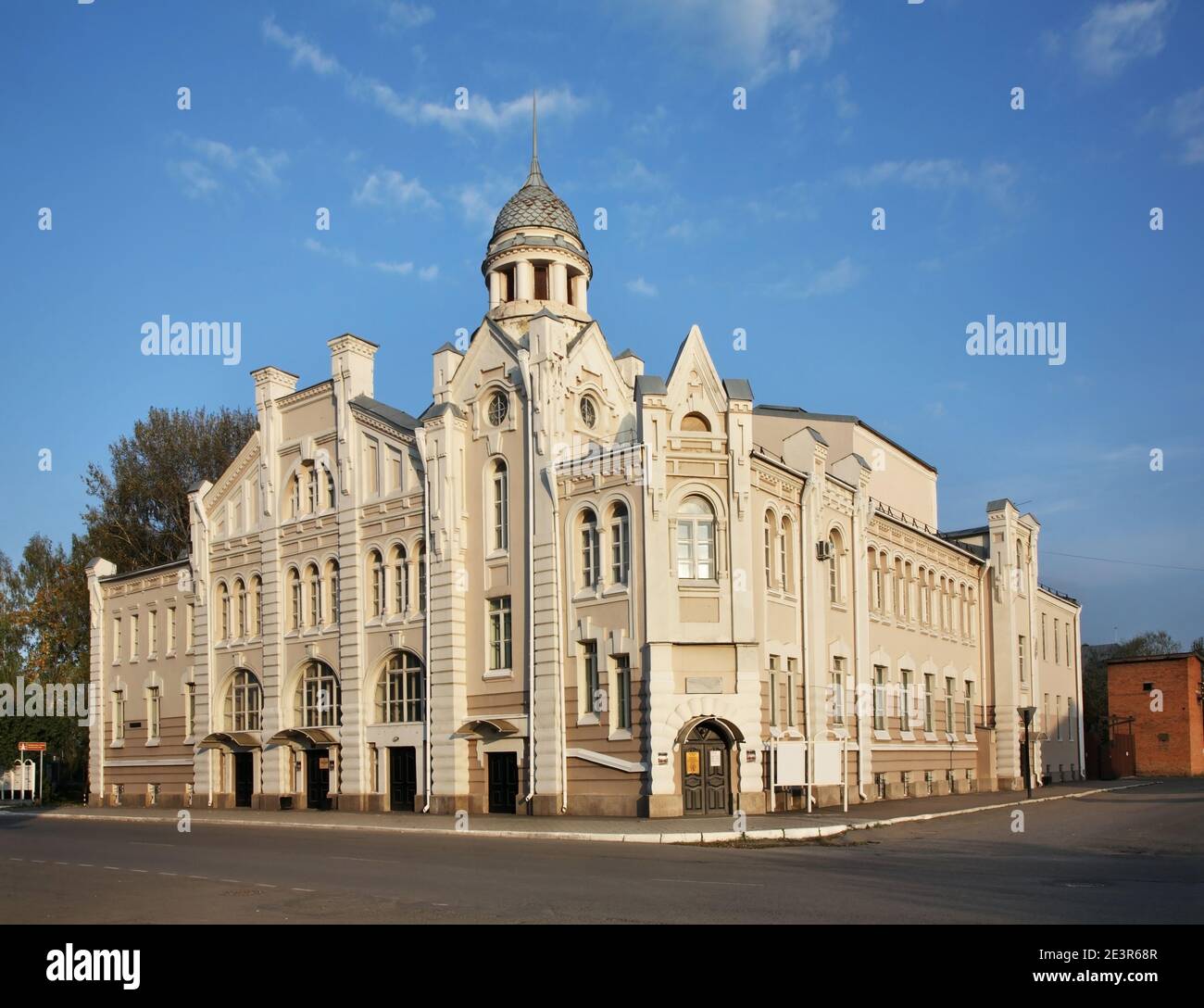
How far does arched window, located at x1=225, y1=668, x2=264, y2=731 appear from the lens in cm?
4638

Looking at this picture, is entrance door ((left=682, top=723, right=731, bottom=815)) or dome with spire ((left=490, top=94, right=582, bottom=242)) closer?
entrance door ((left=682, top=723, right=731, bottom=815))

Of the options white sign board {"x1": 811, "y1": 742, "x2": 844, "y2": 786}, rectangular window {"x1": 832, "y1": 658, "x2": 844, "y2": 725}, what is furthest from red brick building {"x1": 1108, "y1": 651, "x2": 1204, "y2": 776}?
white sign board {"x1": 811, "y1": 742, "x2": 844, "y2": 786}

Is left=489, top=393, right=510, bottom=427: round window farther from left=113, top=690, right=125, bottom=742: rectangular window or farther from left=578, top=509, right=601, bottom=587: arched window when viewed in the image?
left=113, top=690, right=125, bottom=742: rectangular window

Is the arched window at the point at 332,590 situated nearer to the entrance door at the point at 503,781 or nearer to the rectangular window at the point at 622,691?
the entrance door at the point at 503,781

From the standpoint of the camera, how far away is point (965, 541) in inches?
2313

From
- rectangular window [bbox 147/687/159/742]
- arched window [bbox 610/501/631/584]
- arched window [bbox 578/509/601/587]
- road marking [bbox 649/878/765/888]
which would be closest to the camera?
road marking [bbox 649/878/765/888]

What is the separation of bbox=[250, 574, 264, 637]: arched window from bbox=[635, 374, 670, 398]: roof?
781 inches

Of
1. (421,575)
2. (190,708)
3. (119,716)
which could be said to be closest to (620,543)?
(421,575)

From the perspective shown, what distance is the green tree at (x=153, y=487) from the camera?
65.3m

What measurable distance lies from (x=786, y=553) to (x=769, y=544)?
1.29 metres

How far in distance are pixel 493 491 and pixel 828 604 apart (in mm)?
11937

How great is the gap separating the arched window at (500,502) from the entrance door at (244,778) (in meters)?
15.2
